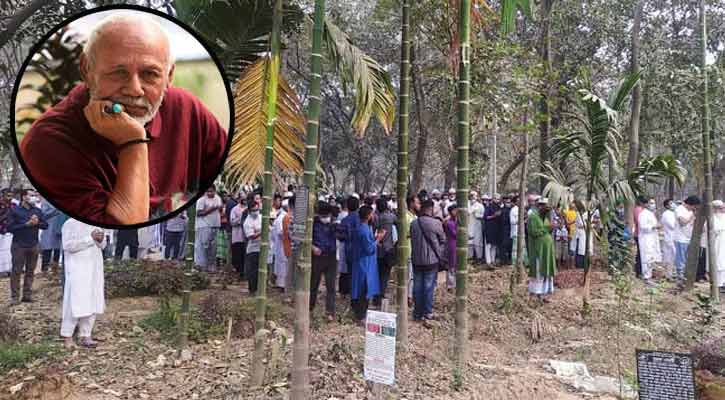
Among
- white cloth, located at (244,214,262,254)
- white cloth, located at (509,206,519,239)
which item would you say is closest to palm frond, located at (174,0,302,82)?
white cloth, located at (244,214,262,254)

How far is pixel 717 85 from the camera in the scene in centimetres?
1091

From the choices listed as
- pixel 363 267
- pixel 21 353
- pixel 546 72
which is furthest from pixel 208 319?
pixel 546 72

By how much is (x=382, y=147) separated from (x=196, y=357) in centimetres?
1974

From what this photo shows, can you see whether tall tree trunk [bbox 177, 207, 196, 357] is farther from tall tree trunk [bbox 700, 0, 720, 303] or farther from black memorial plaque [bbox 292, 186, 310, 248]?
tall tree trunk [bbox 700, 0, 720, 303]

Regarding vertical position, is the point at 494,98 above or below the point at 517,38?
below

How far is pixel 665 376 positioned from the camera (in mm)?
3791

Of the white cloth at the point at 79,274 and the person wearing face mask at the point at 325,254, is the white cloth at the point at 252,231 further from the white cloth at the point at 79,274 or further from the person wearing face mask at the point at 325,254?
the white cloth at the point at 79,274

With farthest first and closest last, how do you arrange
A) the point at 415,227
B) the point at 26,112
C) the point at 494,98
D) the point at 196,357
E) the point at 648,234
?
the point at 648,234
the point at 494,98
the point at 415,227
the point at 196,357
the point at 26,112

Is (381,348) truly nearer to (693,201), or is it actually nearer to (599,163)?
(599,163)

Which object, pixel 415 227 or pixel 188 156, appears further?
pixel 415 227

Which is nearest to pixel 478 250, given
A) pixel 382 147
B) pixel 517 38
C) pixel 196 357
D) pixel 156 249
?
pixel 517 38

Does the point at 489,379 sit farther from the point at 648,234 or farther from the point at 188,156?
the point at 648,234

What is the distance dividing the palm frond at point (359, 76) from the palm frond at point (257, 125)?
47cm

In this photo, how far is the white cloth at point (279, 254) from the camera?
975cm
